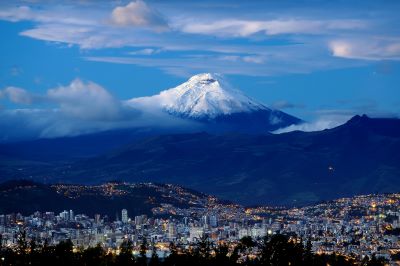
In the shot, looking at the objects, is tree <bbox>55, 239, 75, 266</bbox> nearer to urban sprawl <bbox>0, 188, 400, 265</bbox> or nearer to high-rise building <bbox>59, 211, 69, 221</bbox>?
→ urban sprawl <bbox>0, 188, 400, 265</bbox>

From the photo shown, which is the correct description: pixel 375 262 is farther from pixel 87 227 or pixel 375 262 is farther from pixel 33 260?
pixel 87 227

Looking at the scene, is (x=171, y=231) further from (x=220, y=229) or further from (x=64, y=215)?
(x=64, y=215)

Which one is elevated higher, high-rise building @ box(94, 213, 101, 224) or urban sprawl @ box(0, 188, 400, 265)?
high-rise building @ box(94, 213, 101, 224)

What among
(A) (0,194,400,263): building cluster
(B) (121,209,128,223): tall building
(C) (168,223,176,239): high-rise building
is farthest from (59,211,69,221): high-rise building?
(C) (168,223,176,239): high-rise building

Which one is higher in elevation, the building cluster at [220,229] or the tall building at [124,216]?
the tall building at [124,216]

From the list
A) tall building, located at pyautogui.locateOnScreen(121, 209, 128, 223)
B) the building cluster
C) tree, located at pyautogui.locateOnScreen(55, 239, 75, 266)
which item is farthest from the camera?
tall building, located at pyautogui.locateOnScreen(121, 209, 128, 223)

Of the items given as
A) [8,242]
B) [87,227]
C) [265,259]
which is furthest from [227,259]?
[87,227]

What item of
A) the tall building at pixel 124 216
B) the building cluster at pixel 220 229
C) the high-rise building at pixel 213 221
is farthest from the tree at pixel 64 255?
the tall building at pixel 124 216

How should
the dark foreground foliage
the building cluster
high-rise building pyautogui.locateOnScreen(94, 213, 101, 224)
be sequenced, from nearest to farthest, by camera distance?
1. the dark foreground foliage
2. the building cluster
3. high-rise building pyautogui.locateOnScreen(94, 213, 101, 224)

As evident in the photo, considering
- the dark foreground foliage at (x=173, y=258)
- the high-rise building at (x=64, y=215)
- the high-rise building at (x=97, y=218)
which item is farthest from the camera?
the high-rise building at (x=64, y=215)

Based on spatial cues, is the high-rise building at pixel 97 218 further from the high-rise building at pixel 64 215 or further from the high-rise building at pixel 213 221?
the high-rise building at pixel 213 221
